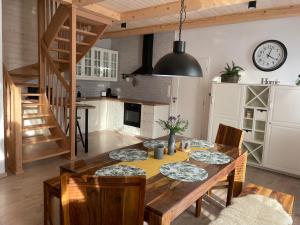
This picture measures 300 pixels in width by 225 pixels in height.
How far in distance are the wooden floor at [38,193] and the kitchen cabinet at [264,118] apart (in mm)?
288

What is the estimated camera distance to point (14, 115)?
129 inches

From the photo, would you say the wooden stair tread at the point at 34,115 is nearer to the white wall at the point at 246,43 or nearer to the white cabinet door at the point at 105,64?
the white cabinet door at the point at 105,64

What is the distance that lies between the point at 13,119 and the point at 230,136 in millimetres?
3006

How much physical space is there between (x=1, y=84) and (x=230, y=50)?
401cm

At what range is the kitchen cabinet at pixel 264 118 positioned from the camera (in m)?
3.63

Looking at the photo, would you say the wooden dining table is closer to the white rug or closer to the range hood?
the white rug

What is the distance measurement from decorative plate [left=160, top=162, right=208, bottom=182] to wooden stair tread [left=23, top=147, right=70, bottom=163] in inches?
96.4

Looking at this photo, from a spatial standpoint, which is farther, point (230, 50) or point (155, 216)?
point (230, 50)

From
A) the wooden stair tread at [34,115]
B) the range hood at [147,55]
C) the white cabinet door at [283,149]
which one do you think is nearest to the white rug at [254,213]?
the white cabinet door at [283,149]

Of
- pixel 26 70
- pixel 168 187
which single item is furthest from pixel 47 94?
pixel 168 187

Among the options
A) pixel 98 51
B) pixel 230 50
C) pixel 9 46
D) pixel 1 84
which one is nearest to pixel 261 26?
pixel 230 50

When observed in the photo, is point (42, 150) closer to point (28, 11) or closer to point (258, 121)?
point (28, 11)

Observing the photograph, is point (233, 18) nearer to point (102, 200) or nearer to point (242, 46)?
point (242, 46)

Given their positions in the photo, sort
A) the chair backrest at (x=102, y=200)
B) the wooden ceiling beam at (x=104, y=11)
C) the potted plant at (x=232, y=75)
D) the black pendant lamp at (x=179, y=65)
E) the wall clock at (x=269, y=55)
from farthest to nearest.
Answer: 1. the potted plant at (x=232, y=75)
2. the wall clock at (x=269, y=55)
3. the wooden ceiling beam at (x=104, y=11)
4. the black pendant lamp at (x=179, y=65)
5. the chair backrest at (x=102, y=200)
